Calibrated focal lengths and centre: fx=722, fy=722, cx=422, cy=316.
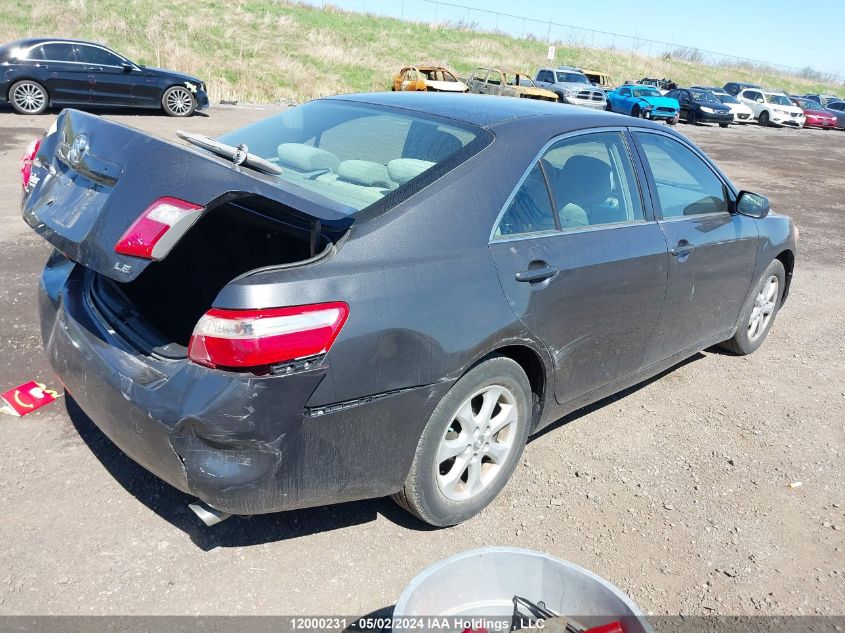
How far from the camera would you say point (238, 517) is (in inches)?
120

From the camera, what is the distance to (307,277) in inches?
93.3

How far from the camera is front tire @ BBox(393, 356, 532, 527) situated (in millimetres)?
2820

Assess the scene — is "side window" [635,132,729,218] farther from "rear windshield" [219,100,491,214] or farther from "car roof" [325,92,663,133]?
→ "rear windshield" [219,100,491,214]

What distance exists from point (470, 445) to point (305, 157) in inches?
60.6

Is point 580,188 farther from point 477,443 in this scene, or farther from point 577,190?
point 477,443

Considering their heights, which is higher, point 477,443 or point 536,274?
point 536,274

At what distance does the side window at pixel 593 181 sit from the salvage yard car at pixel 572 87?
24.2m

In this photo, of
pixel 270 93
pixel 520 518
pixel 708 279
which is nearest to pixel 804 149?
pixel 270 93

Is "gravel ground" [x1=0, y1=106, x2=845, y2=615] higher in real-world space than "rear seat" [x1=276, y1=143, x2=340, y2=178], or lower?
lower

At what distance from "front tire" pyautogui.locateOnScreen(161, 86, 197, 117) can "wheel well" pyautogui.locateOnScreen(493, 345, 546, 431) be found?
1516cm

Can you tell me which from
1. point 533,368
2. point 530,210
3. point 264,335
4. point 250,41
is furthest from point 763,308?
point 250,41

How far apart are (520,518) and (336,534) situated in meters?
0.82

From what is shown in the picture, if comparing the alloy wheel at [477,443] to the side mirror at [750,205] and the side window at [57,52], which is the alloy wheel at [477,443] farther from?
the side window at [57,52]

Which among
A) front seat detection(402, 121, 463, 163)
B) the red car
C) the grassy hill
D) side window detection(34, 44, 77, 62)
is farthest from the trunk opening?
the red car
